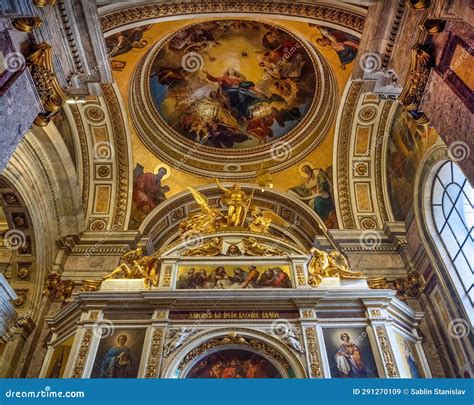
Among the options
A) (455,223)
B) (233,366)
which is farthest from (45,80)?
(455,223)

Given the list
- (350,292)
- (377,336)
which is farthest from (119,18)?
(377,336)

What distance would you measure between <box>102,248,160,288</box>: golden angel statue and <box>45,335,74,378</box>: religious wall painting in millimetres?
1450

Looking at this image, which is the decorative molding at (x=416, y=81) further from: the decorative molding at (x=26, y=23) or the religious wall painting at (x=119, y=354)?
the religious wall painting at (x=119, y=354)

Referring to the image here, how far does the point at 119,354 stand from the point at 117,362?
149mm

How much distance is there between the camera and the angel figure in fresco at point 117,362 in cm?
719

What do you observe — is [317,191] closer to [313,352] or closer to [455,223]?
[455,223]

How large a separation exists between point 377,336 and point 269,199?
23.6ft

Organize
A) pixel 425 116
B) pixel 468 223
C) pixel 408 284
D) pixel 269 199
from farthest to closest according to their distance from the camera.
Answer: pixel 269 199
pixel 408 284
pixel 468 223
pixel 425 116

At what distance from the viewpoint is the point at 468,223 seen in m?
9.36

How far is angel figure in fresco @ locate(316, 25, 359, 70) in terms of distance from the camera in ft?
34.5

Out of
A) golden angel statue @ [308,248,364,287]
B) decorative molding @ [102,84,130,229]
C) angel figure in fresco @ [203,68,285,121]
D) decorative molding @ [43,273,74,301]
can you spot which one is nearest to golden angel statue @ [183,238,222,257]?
golden angel statue @ [308,248,364,287]

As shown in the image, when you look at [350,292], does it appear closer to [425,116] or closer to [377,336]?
[377,336]

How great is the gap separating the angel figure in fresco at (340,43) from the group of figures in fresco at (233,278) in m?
5.88

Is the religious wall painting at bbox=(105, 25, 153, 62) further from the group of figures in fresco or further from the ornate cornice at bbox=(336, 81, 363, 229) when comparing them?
the ornate cornice at bbox=(336, 81, 363, 229)
